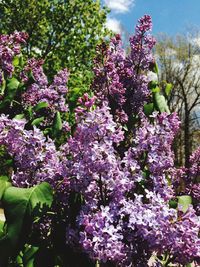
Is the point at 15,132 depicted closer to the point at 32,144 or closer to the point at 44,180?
the point at 32,144

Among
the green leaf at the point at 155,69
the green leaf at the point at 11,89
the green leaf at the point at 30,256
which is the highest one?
the green leaf at the point at 155,69

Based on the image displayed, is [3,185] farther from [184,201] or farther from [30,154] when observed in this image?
[184,201]

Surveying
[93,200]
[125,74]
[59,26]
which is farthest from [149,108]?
[59,26]

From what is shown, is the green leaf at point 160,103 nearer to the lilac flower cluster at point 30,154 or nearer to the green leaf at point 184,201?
the green leaf at point 184,201

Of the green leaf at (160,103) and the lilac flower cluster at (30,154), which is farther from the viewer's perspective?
the green leaf at (160,103)

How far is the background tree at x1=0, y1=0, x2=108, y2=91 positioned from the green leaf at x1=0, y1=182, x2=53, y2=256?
17.1 metres

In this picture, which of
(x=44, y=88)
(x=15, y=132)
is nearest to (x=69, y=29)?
(x=44, y=88)

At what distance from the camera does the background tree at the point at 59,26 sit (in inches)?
773

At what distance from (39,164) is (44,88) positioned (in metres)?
1.84

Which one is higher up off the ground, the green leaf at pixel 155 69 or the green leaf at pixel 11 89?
the green leaf at pixel 155 69

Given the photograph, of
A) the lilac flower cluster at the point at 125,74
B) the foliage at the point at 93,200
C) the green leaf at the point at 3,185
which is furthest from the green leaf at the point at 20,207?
the lilac flower cluster at the point at 125,74

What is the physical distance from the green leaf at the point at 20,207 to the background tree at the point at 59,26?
17.1 meters

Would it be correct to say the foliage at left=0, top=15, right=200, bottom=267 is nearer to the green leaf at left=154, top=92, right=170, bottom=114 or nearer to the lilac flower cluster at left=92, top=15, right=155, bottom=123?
the green leaf at left=154, top=92, right=170, bottom=114

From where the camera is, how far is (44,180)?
Result: 2666mm
